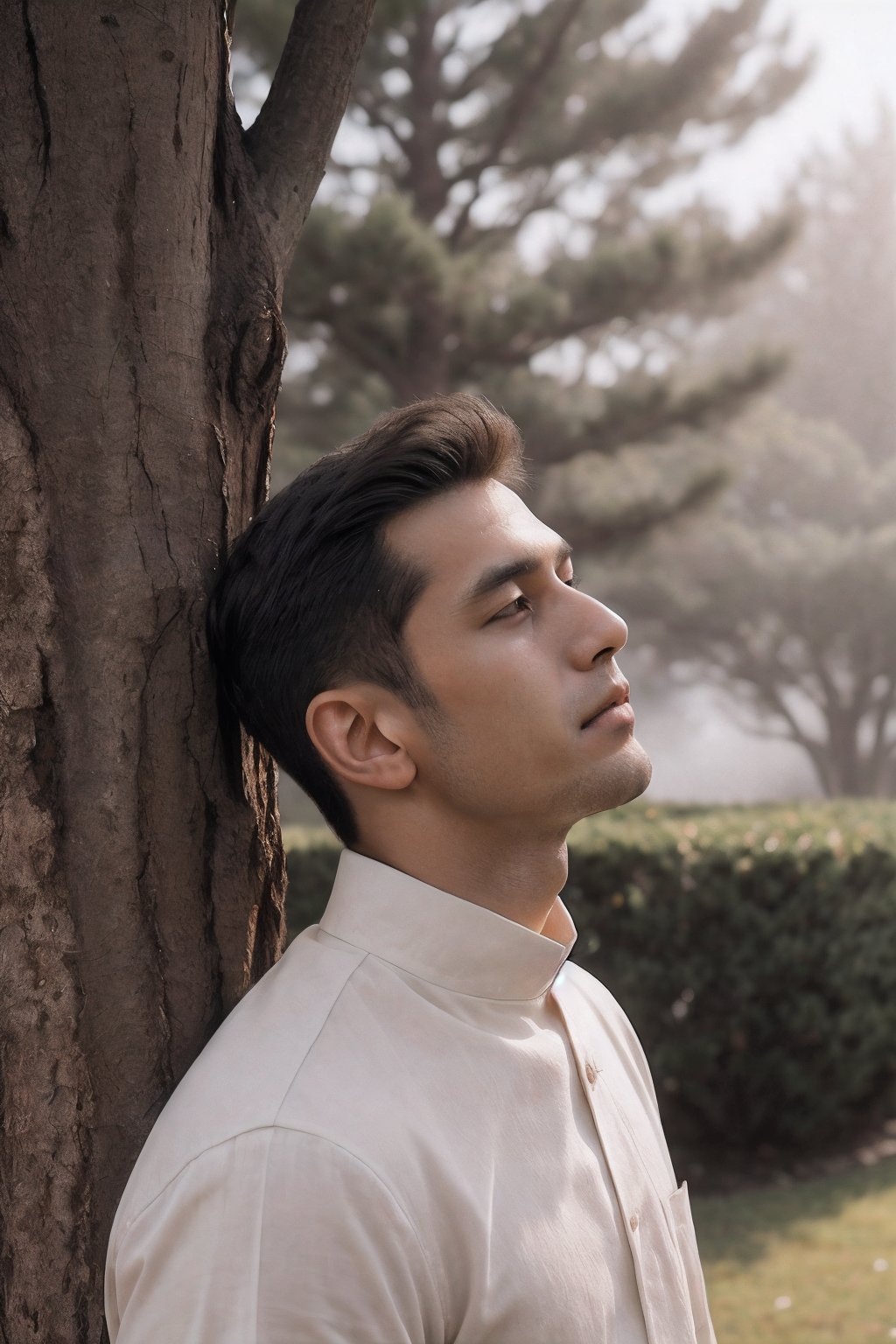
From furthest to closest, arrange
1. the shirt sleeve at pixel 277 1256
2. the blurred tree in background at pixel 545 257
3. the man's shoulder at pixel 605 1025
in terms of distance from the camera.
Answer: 1. the blurred tree in background at pixel 545 257
2. the man's shoulder at pixel 605 1025
3. the shirt sleeve at pixel 277 1256

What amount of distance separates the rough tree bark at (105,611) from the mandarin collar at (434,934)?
0.17 metres

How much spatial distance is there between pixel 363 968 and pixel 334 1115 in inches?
7.3

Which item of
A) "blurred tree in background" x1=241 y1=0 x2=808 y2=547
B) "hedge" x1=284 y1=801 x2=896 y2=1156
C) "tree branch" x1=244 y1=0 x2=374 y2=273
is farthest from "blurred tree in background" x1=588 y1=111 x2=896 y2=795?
"tree branch" x1=244 y1=0 x2=374 y2=273

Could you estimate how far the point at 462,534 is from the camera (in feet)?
4.39

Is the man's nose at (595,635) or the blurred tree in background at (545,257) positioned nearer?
the man's nose at (595,635)

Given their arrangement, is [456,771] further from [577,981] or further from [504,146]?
[504,146]

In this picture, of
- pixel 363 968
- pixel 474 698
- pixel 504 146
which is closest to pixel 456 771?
pixel 474 698

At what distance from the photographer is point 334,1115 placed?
1.05 m

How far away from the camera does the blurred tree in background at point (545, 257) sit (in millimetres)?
8211

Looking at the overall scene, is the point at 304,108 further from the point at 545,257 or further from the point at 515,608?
the point at 545,257

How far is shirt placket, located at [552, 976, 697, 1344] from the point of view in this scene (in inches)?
49.1

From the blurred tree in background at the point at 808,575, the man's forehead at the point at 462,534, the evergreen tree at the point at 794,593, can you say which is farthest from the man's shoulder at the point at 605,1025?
the evergreen tree at the point at 794,593

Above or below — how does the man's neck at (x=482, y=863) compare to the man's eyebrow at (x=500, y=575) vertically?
below

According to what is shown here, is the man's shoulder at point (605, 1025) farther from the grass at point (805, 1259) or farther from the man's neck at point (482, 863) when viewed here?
the grass at point (805, 1259)
